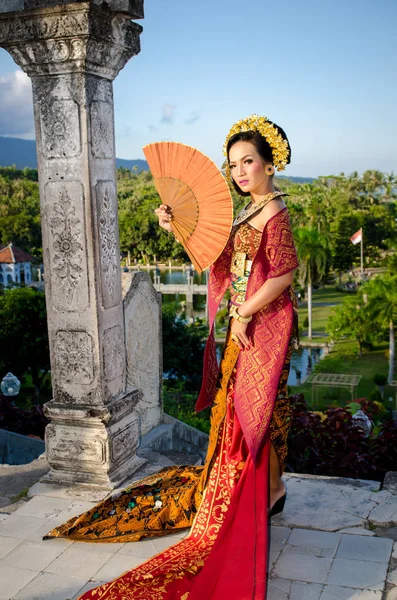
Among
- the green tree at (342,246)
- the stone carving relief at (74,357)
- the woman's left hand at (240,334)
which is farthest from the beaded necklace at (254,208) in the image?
the green tree at (342,246)

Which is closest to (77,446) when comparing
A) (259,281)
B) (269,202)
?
(259,281)

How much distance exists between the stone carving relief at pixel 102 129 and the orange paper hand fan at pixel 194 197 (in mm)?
660

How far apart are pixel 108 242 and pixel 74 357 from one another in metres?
0.72

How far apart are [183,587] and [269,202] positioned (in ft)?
5.76

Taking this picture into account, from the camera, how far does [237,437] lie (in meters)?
3.19

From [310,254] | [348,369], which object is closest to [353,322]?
[348,369]

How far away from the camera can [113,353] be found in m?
4.02

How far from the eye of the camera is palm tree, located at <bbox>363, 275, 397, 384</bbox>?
25625mm

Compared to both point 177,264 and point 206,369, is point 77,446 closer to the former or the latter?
point 206,369

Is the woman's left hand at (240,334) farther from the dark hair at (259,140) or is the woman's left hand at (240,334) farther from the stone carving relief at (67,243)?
the stone carving relief at (67,243)

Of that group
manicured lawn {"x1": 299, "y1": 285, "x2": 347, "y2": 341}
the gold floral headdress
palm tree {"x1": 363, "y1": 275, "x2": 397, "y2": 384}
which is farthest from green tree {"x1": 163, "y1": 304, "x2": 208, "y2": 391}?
manicured lawn {"x1": 299, "y1": 285, "x2": 347, "y2": 341}

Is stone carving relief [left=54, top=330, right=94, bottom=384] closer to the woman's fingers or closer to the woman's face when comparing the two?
the woman's fingers

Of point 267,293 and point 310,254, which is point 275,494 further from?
point 310,254

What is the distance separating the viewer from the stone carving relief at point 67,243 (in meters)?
3.79
